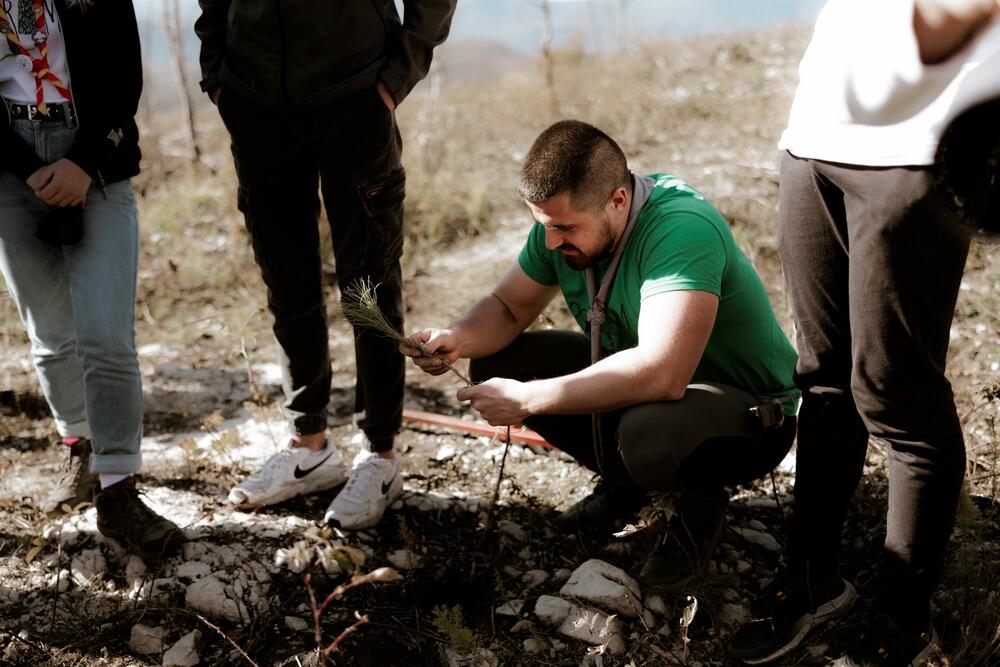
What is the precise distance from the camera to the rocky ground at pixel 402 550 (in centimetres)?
218

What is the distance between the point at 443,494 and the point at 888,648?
4.82 feet

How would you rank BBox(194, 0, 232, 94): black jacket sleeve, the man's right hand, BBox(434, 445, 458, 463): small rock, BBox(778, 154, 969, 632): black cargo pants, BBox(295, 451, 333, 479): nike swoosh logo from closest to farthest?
1. BBox(778, 154, 969, 632): black cargo pants
2. the man's right hand
3. BBox(194, 0, 232, 94): black jacket sleeve
4. BBox(295, 451, 333, 479): nike swoosh logo
5. BBox(434, 445, 458, 463): small rock

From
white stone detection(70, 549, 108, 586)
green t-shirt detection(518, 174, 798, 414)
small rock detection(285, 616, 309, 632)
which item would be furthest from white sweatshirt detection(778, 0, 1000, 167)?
white stone detection(70, 549, 108, 586)

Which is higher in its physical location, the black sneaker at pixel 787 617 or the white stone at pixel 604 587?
the black sneaker at pixel 787 617

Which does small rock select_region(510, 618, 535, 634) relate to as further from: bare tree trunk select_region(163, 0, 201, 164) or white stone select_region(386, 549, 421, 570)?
bare tree trunk select_region(163, 0, 201, 164)

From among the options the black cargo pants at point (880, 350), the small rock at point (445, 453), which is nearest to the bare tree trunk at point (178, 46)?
the small rock at point (445, 453)

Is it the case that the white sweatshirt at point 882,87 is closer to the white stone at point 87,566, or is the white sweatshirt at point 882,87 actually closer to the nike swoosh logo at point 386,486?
the nike swoosh logo at point 386,486

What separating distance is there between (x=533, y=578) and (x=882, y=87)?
1585 millimetres

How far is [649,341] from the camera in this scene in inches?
82.5

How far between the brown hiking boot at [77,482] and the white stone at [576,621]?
148cm

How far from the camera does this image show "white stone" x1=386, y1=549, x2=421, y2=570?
7.95ft

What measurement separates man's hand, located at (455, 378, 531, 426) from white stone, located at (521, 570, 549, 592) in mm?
514

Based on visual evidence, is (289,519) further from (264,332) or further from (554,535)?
(264,332)

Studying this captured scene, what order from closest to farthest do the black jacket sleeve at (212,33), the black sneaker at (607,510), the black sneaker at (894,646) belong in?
1. the black sneaker at (894,646)
2. the black jacket sleeve at (212,33)
3. the black sneaker at (607,510)
